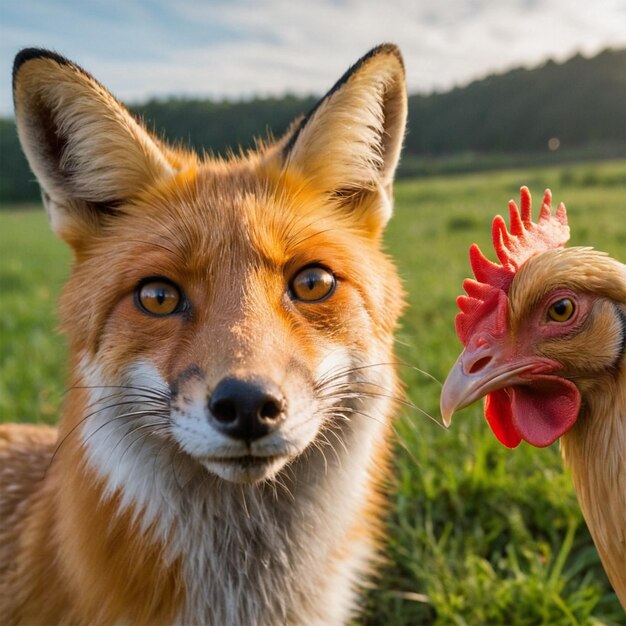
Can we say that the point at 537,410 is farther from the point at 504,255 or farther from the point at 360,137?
the point at 360,137

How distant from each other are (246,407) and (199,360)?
280 millimetres

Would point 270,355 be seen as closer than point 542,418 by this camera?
Yes

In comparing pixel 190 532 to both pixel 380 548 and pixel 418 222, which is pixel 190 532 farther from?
pixel 418 222

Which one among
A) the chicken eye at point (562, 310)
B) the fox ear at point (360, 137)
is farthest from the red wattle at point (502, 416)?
the fox ear at point (360, 137)

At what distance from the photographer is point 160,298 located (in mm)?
2170

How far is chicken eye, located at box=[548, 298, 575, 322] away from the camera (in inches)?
75.0

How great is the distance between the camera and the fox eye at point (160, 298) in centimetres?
217

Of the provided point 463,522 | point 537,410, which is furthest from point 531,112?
point 537,410

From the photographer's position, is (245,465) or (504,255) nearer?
(245,465)

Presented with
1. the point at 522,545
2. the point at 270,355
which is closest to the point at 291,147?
the point at 270,355

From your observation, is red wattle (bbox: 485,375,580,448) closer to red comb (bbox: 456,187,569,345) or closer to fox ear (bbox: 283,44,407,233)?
red comb (bbox: 456,187,569,345)

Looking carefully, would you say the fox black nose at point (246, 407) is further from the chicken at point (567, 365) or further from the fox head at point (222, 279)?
the chicken at point (567, 365)

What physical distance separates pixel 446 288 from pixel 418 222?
7.18 metres

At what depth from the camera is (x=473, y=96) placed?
2467cm
